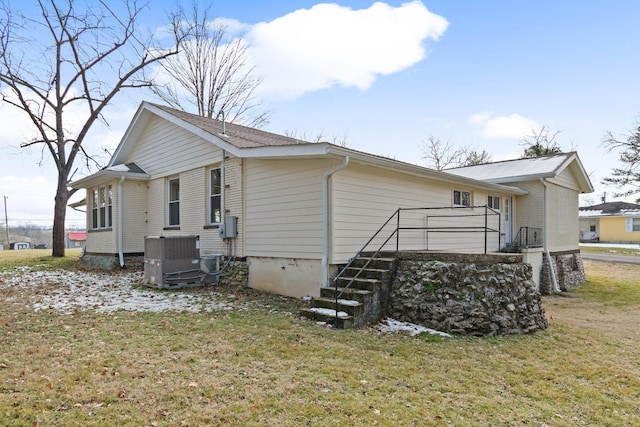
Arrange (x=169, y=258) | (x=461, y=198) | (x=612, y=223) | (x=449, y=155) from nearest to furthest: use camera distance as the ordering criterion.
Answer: (x=169, y=258)
(x=461, y=198)
(x=612, y=223)
(x=449, y=155)

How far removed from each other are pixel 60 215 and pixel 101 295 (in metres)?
10.6

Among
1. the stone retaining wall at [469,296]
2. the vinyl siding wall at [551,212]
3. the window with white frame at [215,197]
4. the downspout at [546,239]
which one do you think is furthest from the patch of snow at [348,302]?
the vinyl siding wall at [551,212]

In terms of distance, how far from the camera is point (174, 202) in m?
11.9

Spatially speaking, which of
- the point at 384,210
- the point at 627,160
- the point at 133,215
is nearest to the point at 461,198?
the point at 384,210

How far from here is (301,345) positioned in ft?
16.9

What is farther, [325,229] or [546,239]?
[546,239]

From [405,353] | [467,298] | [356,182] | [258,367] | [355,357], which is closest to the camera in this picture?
[258,367]

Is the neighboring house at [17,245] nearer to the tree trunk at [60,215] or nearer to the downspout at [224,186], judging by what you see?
the tree trunk at [60,215]

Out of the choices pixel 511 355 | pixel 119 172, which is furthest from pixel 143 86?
pixel 511 355

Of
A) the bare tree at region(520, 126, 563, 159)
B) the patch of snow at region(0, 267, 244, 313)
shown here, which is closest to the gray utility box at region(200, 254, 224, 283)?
the patch of snow at region(0, 267, 244, 313)

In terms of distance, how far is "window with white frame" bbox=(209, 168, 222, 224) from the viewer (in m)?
10.3

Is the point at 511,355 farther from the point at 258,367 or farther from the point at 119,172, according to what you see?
the point at 119,172

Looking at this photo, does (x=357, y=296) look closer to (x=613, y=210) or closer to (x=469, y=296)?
(x=469, y=296)

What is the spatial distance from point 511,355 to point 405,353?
1.51m
